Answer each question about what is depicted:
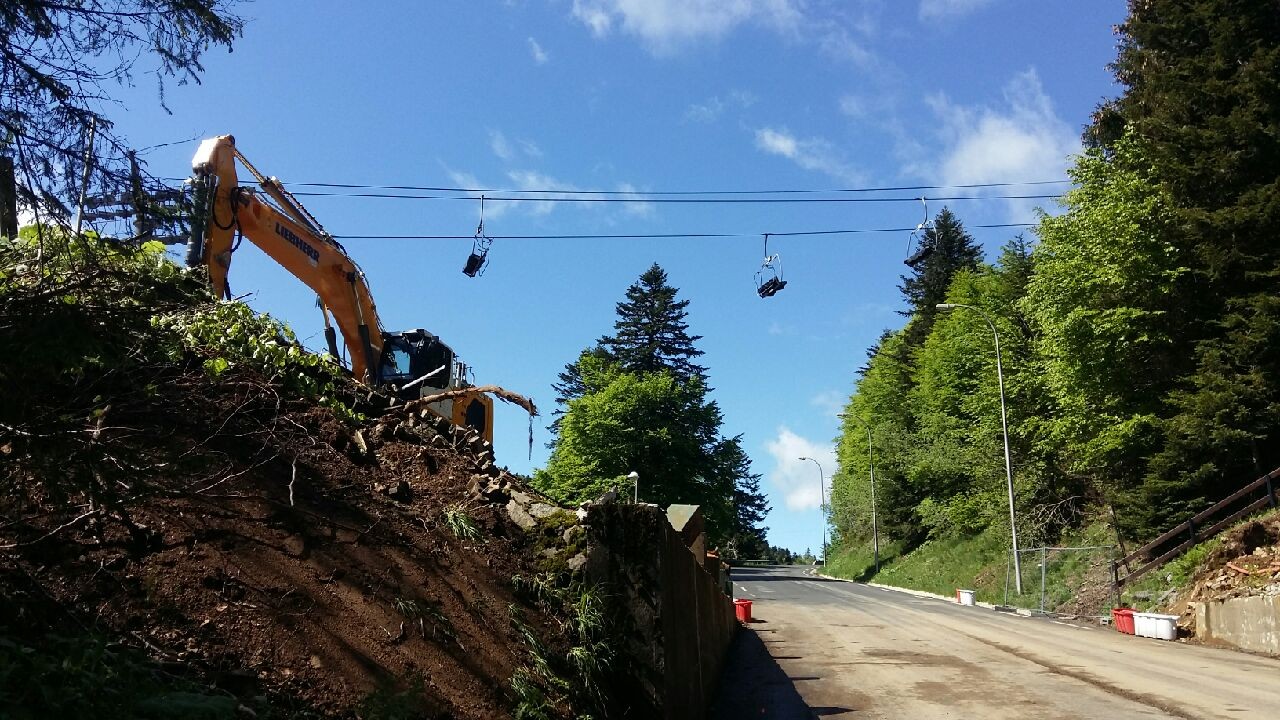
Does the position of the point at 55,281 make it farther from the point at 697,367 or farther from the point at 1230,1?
the point at 697,367

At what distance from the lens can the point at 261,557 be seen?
3.94 meters

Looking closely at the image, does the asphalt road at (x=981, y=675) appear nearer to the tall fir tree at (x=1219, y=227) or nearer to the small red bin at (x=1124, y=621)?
the small red bin at (x=1124, y=621)

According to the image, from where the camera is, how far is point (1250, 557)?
17.5 metres

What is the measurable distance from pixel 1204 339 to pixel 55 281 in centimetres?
2733

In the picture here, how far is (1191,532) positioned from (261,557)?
23.5 meters

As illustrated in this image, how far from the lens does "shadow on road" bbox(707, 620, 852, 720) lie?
29.6ft

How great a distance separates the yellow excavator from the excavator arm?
1 centimetres

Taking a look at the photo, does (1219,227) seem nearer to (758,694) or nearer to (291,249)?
(758,694)

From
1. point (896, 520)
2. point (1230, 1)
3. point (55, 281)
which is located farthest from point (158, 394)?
point (896, 520)

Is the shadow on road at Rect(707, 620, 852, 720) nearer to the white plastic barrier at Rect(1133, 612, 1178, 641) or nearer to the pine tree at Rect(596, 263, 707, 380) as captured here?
the white plastic barrier at Rect(1133, 612, 1178, 641)

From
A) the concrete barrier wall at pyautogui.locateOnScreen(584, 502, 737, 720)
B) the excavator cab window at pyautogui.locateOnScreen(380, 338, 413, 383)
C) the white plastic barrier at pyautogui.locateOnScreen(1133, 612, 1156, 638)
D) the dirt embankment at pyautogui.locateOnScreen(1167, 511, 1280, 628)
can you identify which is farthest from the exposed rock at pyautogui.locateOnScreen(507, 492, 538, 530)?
the white plastic barrier at pyautogui.locateOnScreen(1133, 612, 1156, 638)

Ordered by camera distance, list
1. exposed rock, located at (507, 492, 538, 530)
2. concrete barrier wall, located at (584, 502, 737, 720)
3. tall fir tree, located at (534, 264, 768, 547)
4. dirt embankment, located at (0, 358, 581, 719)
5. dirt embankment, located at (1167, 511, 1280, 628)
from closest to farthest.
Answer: dirt embankment, located at (0, 358, 581, 719) → concrete barrier wall, located at (584, 502, 737, 720) → exposed rock, located at (507, 492, 538, 530) → dirt embankment, located at (1167, 511, 1280, 628) → tall fir tree, located at (534, 264, 768, 547)

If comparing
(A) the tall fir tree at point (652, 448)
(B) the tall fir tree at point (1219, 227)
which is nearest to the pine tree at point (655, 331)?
(A) the tall fir tree at point (652, 448)

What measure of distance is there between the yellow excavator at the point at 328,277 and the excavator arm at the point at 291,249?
0.01m
